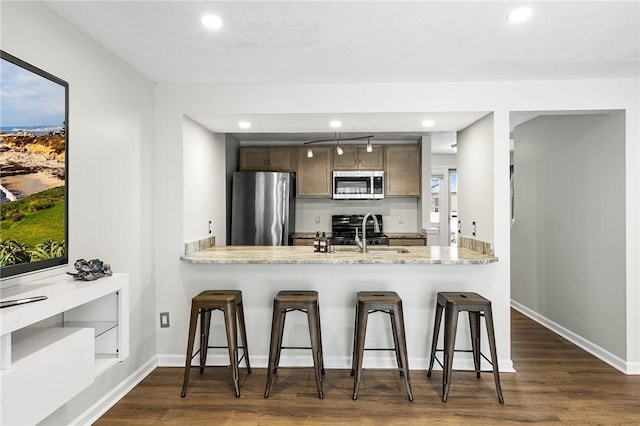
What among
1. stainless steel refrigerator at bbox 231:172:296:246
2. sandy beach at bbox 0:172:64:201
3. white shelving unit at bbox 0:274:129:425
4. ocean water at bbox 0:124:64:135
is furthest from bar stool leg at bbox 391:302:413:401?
stainless steel refrigerator at bbox 231:172:296:246

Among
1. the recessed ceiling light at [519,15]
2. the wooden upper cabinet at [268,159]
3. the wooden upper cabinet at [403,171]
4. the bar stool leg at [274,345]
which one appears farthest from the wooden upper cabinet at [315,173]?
the recessed ceiling light at [519,15]

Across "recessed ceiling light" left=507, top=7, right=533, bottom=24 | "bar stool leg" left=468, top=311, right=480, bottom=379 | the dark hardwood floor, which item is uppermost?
"recessed ceiling light" left=507, top=7, right=533, bottom=24

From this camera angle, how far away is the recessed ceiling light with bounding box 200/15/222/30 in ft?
7.21

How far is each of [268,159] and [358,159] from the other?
1.28 meters

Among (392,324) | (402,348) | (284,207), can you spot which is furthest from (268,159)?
(402,348)

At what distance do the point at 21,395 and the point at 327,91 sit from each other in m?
2.73

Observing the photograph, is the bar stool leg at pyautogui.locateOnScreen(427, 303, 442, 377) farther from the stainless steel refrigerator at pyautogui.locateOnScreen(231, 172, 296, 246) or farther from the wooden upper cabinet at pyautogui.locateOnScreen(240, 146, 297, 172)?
the wooden upper cabinet at pyautogui.locateOnScreen(240, 146, 297, 172)

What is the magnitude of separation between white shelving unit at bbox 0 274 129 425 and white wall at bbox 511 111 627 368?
374 centimetres

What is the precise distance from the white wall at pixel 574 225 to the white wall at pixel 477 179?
1010 millimetres

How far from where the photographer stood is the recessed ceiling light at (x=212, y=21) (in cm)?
220

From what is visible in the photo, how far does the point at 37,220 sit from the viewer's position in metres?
1.97

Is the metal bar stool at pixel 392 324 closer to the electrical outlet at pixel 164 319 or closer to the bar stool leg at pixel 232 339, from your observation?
the bar stool leg at pixel 232 339

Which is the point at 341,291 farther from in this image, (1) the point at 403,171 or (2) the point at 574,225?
(1) the point at 403,171

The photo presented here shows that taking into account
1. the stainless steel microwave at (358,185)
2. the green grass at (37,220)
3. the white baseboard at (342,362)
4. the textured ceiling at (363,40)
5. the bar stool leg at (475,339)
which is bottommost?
the white baseboard at (342,362)
